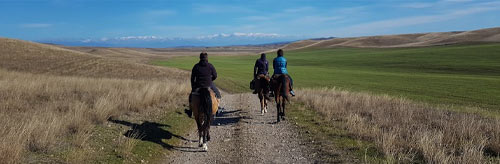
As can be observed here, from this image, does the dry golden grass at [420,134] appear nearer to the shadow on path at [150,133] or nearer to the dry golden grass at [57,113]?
the shadow on path at [150,133]

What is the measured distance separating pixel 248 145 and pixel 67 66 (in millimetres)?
41718

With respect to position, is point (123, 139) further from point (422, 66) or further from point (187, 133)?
point (422, 66)

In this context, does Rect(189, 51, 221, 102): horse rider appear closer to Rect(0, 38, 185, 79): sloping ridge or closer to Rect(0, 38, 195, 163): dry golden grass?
Rect(0, 38, 195, 163): dry golden grass

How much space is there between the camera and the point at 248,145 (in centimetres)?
922

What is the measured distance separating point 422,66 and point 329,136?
51814mm

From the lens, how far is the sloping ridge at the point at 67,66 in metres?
39.9

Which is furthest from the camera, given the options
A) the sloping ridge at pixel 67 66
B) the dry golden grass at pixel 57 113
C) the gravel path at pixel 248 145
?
the sloping ridge at pixel 67 66

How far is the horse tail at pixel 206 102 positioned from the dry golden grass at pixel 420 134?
171 inches

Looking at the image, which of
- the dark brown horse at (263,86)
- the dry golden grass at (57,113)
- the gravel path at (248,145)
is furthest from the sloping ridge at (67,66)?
the gravel path at (248,145)

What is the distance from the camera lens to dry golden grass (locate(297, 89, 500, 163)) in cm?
737

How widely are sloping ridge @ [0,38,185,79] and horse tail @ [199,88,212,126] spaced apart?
30.8 meters

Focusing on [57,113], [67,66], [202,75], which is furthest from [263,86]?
[67,66]

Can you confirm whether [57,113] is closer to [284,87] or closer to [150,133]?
[150,133]

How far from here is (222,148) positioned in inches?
356
